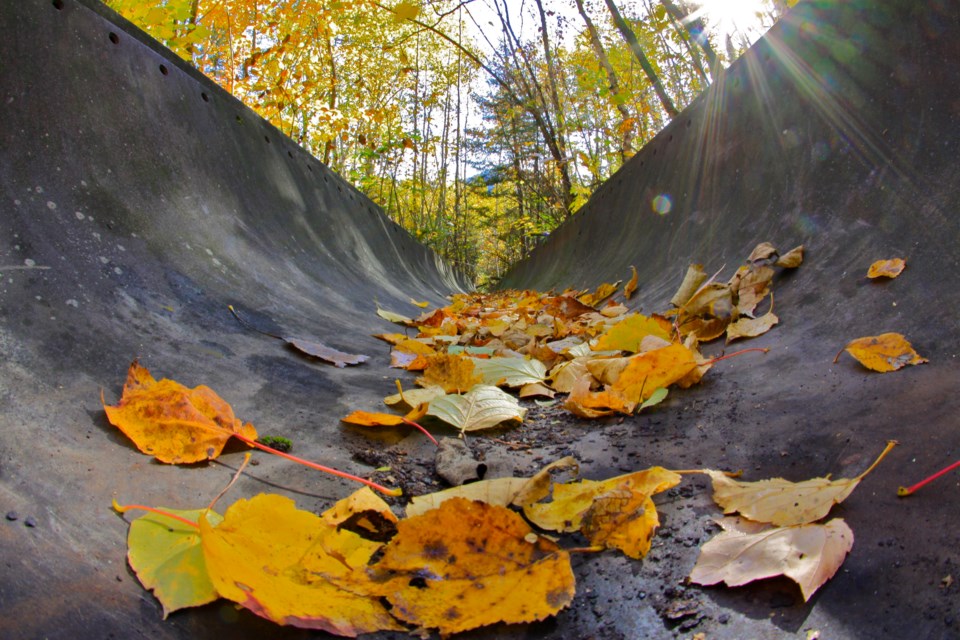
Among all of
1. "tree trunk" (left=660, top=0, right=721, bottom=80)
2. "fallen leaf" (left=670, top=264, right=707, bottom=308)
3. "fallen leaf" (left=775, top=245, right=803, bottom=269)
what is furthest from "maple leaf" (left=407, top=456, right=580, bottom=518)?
"tree trunk" (left=660, top=0, right=721, bottom=80)

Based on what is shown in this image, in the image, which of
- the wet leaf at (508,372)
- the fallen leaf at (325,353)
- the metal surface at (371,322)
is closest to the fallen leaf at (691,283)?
the metal surface at (371,322)

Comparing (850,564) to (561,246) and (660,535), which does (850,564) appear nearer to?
(660,535)

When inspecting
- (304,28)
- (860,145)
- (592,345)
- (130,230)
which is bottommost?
(592,345)

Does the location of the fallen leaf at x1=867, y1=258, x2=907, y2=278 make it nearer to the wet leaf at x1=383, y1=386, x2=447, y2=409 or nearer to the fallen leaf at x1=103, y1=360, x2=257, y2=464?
the wet leaf at x1=383, y1=386, x2=447, y2=409

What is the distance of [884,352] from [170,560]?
3.50 ft

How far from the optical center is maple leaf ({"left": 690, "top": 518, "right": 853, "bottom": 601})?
0.58 m

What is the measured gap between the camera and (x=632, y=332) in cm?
145

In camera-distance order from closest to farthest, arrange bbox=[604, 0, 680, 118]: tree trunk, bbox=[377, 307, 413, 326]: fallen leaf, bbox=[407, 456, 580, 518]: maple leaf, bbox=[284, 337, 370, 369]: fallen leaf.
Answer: bbox=[407, 456, 580, 518]: maple leaf, bbox=[284, 337, 370, 369]: fallen leaf, bbox=[377, 307, 413, 326]: fallen leaf, bbox=[604, 0, 680, 118]: tree trunk

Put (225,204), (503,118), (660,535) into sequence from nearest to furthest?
1. (660,535)
2. (225,204)
3. (503,118)

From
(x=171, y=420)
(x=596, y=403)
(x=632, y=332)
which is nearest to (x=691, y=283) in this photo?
(x=632, y=332)

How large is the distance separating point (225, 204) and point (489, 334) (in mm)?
1074

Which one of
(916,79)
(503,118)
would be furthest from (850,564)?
(503,118)

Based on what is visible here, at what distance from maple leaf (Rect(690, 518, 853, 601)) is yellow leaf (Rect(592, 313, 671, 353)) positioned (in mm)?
793

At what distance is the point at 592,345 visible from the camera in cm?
162
